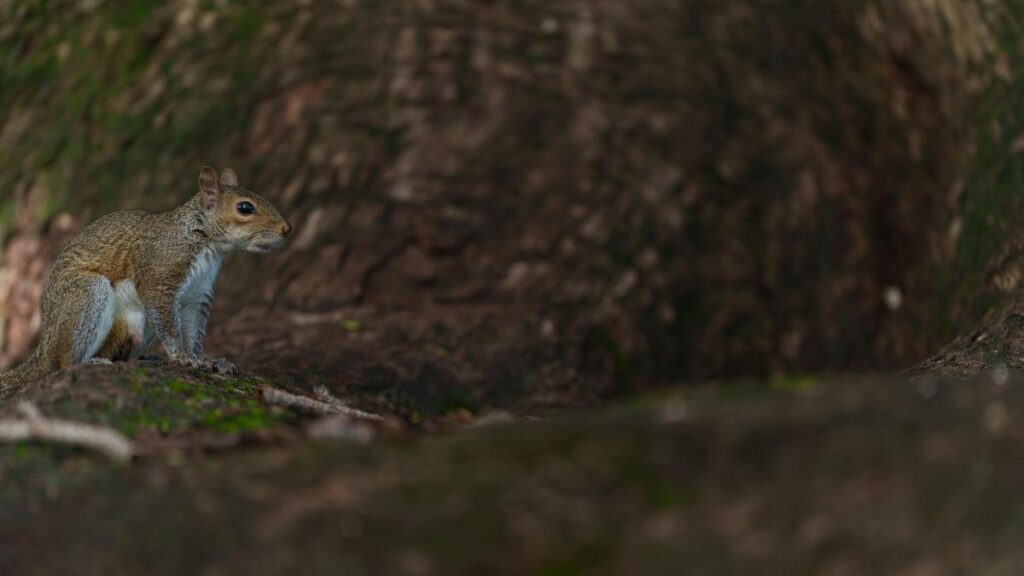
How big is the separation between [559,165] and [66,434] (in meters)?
6.26

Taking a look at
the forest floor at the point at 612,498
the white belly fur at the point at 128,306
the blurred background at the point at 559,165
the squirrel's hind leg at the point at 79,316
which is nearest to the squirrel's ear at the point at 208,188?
the white belly fur at the point at 128,306

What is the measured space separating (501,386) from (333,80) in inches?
132

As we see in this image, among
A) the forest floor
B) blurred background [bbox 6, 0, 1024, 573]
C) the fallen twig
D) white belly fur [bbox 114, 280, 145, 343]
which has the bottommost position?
blurred background [bbox 6, 0, 1024, 573]

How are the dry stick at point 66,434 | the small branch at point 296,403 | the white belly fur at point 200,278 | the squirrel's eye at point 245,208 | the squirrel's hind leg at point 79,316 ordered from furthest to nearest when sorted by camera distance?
the squirrel's eye at point 245,208
the white belly fur at point 200,278
the squirrel's hind leg at point 79,316
the small branch at point 296,403
the dry stick at point 66,434

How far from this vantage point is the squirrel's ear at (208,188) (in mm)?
8156

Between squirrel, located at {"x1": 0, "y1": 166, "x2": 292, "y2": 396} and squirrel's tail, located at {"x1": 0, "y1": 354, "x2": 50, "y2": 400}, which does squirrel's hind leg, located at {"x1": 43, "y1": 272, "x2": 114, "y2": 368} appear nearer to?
squirrel, located at {"x1": 0, "y1": 166, "x2": 292, "y2": 396}

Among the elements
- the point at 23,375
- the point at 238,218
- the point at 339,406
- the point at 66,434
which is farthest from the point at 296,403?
the point at 23,375

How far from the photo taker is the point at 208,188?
8.20m

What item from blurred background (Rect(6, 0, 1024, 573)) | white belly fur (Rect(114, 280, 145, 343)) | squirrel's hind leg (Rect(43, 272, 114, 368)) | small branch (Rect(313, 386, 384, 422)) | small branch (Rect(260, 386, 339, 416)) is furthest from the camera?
blurred background (Rect(6, 0, 1024, 573))

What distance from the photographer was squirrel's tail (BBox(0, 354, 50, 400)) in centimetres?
778

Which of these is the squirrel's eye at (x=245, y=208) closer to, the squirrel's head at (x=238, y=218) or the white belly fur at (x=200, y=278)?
the squirrel's head at (x=238, y=218)

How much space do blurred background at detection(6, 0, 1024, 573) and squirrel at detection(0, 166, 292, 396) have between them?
67.8 inches

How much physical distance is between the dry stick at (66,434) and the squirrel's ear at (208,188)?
2.47 metres

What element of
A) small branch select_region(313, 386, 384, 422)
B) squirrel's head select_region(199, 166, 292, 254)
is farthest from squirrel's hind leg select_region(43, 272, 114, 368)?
small branch select_region(313, 386, 384, 422)
